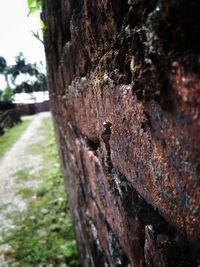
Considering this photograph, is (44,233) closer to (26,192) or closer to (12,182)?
(26,192)

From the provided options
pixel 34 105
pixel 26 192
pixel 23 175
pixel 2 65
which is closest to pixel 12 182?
pixel 23 175

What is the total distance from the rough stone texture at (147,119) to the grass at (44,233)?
3031mm

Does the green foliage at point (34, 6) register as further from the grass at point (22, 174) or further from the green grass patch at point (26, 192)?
the grass at point (22, 174)

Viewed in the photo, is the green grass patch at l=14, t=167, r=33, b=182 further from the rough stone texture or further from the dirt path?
the rough stone texture

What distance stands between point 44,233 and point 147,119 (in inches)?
176

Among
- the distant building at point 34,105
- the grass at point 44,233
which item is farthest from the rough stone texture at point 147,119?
the distant building at point 34,105

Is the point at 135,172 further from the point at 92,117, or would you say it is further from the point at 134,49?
the point at 92,117

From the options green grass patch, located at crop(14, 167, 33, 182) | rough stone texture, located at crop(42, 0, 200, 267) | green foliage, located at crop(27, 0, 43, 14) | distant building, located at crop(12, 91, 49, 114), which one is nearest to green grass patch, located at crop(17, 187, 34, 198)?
green grass patch, located at crop(14, 167, 33, 182)

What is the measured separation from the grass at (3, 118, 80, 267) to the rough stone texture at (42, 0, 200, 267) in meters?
3.03

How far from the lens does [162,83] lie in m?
0.50

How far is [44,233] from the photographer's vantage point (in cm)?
476

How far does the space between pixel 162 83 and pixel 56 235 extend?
4.41 metres

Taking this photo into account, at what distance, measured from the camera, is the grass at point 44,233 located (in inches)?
158

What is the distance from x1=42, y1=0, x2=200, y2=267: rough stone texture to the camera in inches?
17.3
